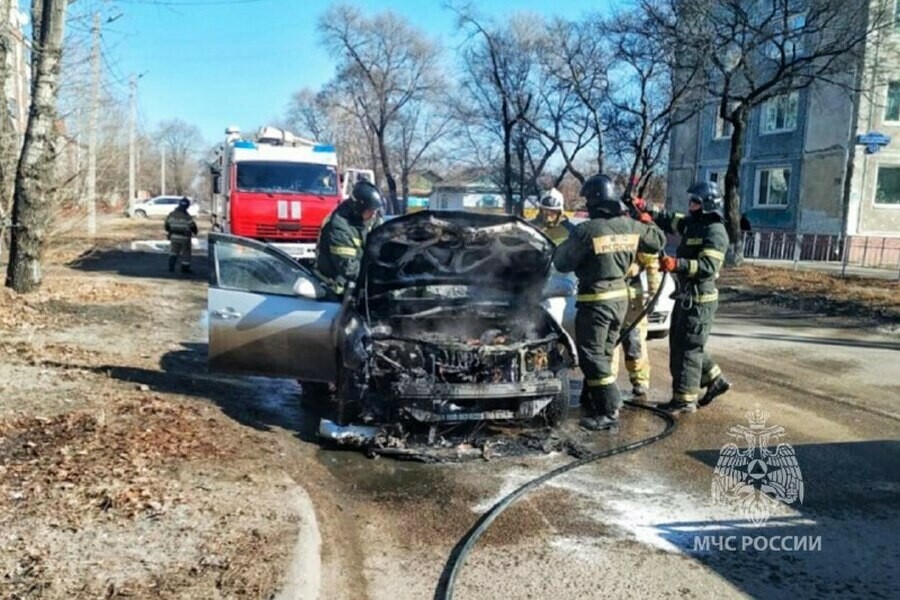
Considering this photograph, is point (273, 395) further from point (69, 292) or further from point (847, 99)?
point (847, 99)

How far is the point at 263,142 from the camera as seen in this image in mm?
16328

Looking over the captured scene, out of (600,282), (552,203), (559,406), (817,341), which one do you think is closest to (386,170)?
(817,341)

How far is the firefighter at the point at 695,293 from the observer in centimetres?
631

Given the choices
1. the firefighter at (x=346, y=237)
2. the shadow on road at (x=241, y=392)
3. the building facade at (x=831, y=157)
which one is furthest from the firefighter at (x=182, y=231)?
the building facade at (x=831, y=157)

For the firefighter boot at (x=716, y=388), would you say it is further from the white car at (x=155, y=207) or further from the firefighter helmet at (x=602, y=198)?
the white car at (x=155, y=207)

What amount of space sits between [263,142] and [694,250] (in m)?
11.8

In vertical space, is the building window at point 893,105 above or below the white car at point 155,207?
above

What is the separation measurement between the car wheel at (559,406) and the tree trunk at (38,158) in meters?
8.27

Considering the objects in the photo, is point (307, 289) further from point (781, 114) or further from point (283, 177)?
point (781, 114)

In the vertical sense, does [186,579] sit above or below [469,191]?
below

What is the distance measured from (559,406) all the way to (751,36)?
1632 centimetres

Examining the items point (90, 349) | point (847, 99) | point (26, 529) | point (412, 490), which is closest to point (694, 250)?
point (412, 490)

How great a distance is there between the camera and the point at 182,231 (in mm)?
16438

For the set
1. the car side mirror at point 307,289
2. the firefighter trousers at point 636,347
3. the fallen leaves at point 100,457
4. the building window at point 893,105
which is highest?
the building window at point 893,105
